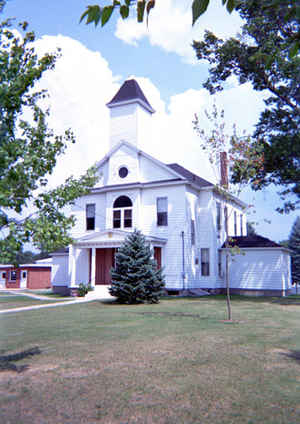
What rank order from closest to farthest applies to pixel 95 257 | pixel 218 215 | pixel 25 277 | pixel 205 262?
1. pixel 205 262
2. pixel 95 257
3. pixel 218 215
4. pixel 25 277

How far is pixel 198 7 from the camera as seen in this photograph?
227 cm

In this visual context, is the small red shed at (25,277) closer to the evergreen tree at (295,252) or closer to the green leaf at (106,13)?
the evergreen tree at (295,252)

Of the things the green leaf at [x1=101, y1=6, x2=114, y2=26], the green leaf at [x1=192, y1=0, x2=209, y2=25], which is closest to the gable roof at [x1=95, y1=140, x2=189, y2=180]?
the green leaf at [x1=101, y1=6, x2=114, y2=26]

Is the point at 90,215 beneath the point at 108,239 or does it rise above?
above

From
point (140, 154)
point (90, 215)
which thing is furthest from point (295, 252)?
point (90, 215)

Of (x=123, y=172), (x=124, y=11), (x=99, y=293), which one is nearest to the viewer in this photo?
(x=124, y=11)

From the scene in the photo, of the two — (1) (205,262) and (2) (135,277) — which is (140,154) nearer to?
(1) (205,262)

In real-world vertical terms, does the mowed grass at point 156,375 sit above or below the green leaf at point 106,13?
below

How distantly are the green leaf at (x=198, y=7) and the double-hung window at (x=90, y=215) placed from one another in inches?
1117

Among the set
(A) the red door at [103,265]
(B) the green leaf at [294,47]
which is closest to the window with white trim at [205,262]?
(A) the red door at [103,265]

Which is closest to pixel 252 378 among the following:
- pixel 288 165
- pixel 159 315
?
pixel 159 315

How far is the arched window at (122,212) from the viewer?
28548mm

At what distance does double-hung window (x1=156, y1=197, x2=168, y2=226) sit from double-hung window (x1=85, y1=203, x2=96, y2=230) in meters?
5.52

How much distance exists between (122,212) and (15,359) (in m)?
20.9
